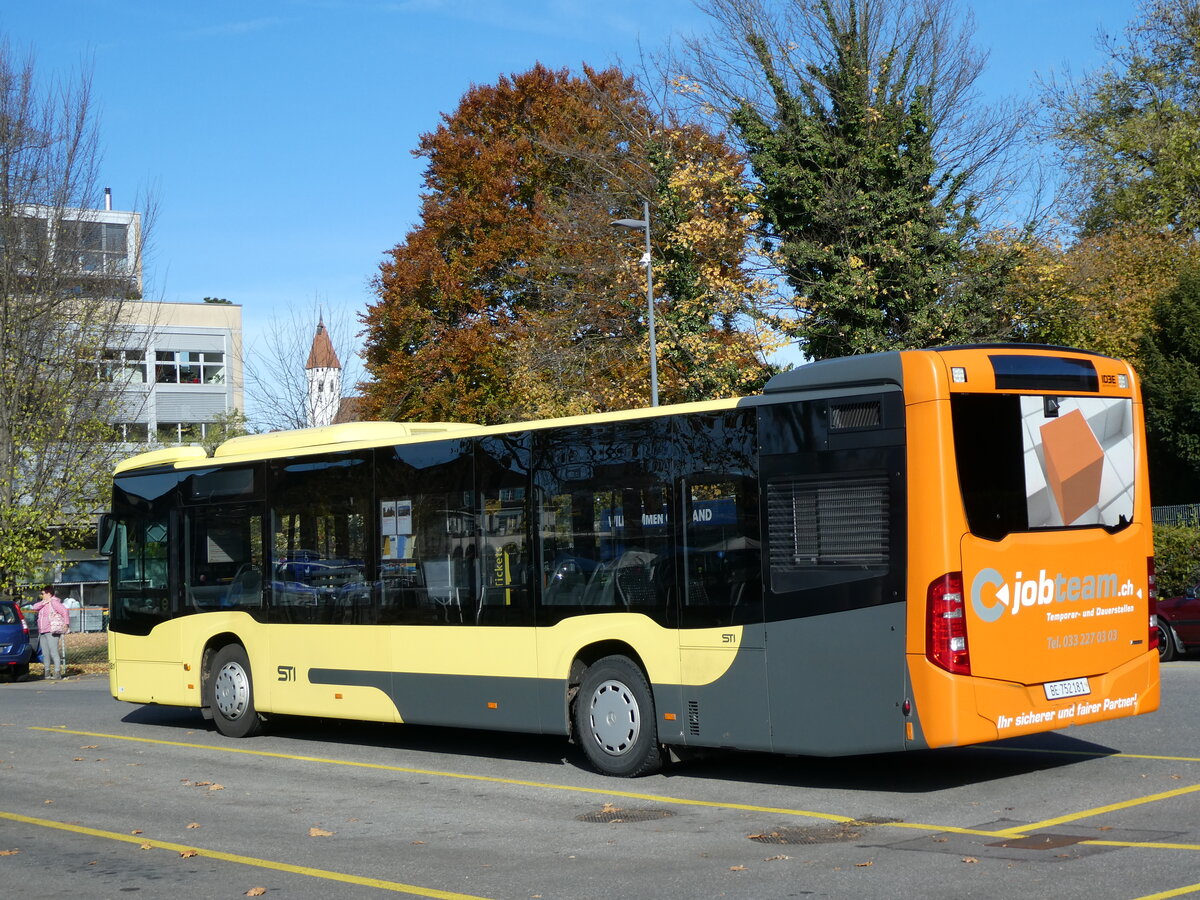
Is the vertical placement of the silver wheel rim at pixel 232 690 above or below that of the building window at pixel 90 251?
below

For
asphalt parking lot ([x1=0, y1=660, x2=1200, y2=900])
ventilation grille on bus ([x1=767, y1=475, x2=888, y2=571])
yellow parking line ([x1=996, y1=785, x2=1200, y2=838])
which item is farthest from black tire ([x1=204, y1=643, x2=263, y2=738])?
yellow parking line ([x1=996, y1=785, x2=1200, y2=838])

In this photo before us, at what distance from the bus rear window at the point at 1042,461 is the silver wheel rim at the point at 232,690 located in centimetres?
890

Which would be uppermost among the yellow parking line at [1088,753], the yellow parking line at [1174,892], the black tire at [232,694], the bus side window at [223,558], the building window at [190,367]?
the building window at [190,367]

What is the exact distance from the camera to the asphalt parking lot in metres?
7.46

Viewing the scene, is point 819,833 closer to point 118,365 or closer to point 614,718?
point 614,718

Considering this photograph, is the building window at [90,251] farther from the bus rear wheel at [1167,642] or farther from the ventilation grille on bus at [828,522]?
the ventilation grille on bus at [828,522]

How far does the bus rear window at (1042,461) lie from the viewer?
964cm

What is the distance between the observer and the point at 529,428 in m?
12.4

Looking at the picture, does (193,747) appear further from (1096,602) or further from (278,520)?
(1096,602)

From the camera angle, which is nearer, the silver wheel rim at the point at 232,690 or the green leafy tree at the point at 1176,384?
the silver wheel rim at the point at 232,690

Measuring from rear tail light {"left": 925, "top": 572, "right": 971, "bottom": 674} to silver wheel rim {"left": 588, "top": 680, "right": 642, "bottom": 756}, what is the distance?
290cm

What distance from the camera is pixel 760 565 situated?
34.3 feet

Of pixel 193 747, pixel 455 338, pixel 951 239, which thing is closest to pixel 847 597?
pixel 193 747

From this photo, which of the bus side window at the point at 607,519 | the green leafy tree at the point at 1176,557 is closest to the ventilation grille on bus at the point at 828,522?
the bus side window at the point at 607,519
